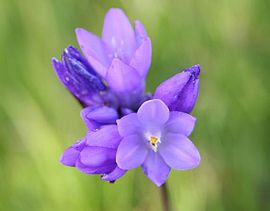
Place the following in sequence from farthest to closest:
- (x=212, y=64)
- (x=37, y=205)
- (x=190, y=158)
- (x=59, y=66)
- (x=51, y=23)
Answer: (x=51, y=23)
(x=212, y=64)
(x=37, y=205)
(x=59, y=66)
(x=190, y=158)

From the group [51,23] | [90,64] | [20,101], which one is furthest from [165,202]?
[51,23]

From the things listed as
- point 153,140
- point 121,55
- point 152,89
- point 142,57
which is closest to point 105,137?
point 153,140

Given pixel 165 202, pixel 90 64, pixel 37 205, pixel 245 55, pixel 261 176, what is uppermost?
pixel 90 64

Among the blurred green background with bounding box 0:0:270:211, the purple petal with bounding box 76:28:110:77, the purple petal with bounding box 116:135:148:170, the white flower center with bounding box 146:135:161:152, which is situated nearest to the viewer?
the purple petal with bounding box 116:135:148:170

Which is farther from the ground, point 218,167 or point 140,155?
point 140,155

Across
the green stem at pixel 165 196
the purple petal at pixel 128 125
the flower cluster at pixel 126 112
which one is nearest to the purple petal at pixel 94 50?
the flower cluster at pixel 126 112

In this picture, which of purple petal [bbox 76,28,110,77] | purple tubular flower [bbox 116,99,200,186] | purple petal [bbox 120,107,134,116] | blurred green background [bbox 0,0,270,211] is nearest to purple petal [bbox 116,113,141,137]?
purple tubular flower [bbox 116,99,200,186]

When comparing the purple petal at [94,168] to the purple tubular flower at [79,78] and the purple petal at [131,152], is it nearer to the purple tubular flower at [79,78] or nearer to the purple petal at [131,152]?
the purple petal at [131,152]

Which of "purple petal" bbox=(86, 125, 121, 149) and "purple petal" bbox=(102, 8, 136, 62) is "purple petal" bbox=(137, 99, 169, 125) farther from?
"purple petal" bbox=(102, 8, 136, 62)

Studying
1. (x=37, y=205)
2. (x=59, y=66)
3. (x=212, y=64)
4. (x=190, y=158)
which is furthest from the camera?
(x=212, y=64)

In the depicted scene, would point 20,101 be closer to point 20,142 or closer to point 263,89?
point 20,142
